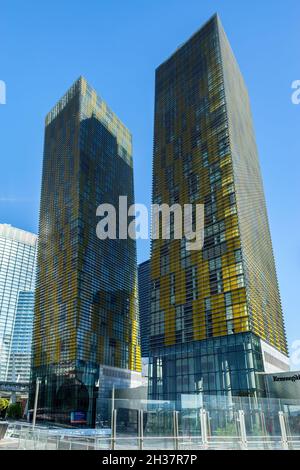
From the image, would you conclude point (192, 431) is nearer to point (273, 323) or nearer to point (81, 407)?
point (273, 323)

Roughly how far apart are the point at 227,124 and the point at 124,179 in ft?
247

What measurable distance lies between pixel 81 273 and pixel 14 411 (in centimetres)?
5768

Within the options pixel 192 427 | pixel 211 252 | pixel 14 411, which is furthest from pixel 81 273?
pixel 192 427

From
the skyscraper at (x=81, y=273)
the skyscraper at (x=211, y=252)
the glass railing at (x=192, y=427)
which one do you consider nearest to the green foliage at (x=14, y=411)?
the skyscraper at (x=81, y=273)

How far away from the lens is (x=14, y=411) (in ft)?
435

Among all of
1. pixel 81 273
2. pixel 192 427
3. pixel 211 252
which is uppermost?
pixel 81 273

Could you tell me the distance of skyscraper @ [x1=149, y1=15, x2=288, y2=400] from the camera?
247 feet

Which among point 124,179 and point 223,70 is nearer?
point 223,70

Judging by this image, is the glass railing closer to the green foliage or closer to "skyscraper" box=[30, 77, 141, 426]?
"skyscraper" box=[30, 77, 141, 426]

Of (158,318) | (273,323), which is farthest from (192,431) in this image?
(273,323)

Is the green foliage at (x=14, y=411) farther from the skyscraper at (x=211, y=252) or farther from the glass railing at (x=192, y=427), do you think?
the glass railing at (x=192, y=427)

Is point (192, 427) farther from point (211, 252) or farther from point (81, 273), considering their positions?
point (81, 273)

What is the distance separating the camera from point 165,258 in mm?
95562

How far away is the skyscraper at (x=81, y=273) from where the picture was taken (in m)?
110
